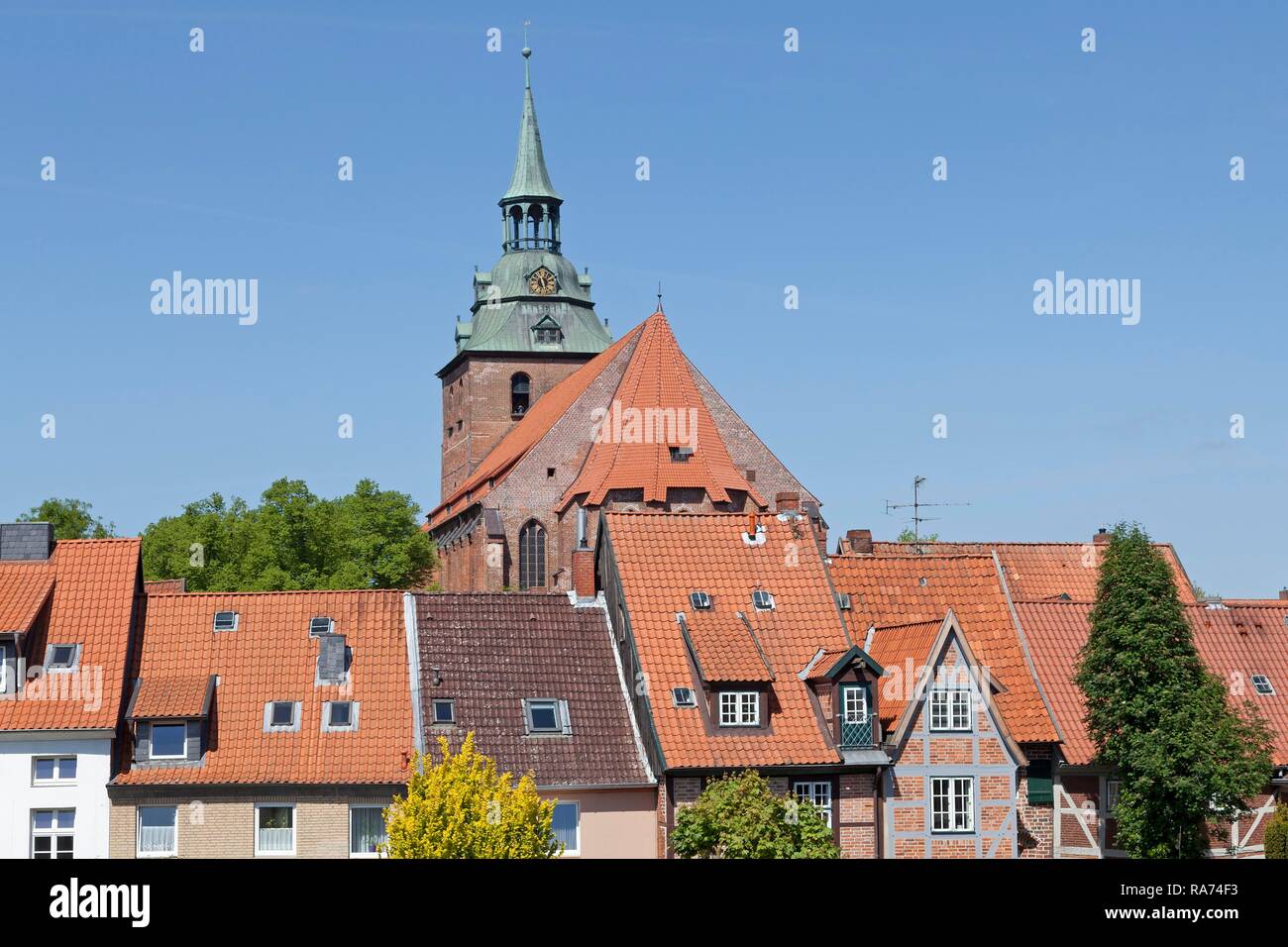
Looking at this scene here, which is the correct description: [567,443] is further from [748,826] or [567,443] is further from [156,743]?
[748,826]

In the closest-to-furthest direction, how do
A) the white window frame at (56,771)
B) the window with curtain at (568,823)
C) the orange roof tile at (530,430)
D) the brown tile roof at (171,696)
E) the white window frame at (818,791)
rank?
the white window frame at (56,771)
the window with curtain at (568,823)
the brown tile roof at (171,696)
the white window frame at (818,791)
the orange roof tile at (530,430)

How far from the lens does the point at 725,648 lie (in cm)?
4097

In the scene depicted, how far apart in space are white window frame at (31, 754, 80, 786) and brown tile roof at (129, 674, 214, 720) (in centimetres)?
149

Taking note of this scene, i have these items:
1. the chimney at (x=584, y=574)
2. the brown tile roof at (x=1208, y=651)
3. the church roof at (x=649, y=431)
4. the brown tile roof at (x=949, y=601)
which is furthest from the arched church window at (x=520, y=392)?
the chimney at (x=584, y=574)

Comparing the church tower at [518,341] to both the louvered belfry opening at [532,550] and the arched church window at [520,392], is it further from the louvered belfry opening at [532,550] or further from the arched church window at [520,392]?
the louvered belfry opening at [532,550]

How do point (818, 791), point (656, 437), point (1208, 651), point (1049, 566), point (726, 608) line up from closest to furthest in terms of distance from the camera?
point (818, 791) → point (726, 608) → point (1208, 651) → point (1049, 566) → point (656, 437)

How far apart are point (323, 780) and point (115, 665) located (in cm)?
556

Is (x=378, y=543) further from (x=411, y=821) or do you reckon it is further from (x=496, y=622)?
(x=411, y=821)

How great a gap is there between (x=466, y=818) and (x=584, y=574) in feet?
41.1

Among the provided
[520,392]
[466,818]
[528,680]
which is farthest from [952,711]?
[520,392]

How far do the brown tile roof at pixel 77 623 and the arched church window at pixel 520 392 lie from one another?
255ft

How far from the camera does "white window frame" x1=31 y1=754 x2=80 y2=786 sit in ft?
126

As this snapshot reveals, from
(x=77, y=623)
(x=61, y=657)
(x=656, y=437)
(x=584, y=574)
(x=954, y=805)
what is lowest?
(x=954, y=805)

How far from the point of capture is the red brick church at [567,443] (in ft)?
308
